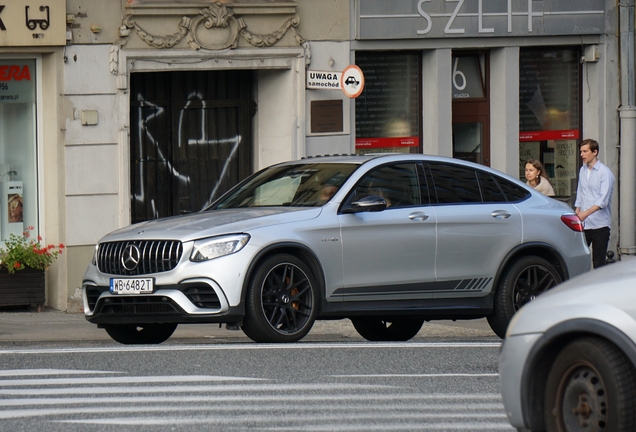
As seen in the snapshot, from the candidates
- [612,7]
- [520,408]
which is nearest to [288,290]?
[520,408]

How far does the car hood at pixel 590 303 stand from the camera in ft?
17.1

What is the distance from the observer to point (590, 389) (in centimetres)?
527

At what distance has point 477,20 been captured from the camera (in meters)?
18.5

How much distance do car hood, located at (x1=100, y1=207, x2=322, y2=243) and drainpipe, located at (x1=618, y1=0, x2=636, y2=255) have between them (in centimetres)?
982

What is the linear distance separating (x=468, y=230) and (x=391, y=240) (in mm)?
819

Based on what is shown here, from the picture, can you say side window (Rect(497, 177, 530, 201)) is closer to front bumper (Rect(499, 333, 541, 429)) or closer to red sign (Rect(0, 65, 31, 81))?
front bumper (Rect(499, 333, 541, 429))

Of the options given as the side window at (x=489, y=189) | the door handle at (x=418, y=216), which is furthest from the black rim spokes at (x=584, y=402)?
the side window at (x=489, y=189)

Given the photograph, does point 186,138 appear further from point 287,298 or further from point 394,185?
point 287,298

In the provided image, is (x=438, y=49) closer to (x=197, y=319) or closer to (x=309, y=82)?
(x=309, y=82)

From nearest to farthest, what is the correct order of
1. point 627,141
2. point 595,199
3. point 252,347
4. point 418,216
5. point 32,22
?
point 252,347 → point 418,216 → point 595,199 → point 32,22 → point 627,141

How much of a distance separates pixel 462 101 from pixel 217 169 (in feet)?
12.8

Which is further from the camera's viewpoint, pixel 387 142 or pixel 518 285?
pixel 387 142

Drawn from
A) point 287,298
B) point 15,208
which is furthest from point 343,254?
point 15,208

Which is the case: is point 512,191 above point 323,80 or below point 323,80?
below
